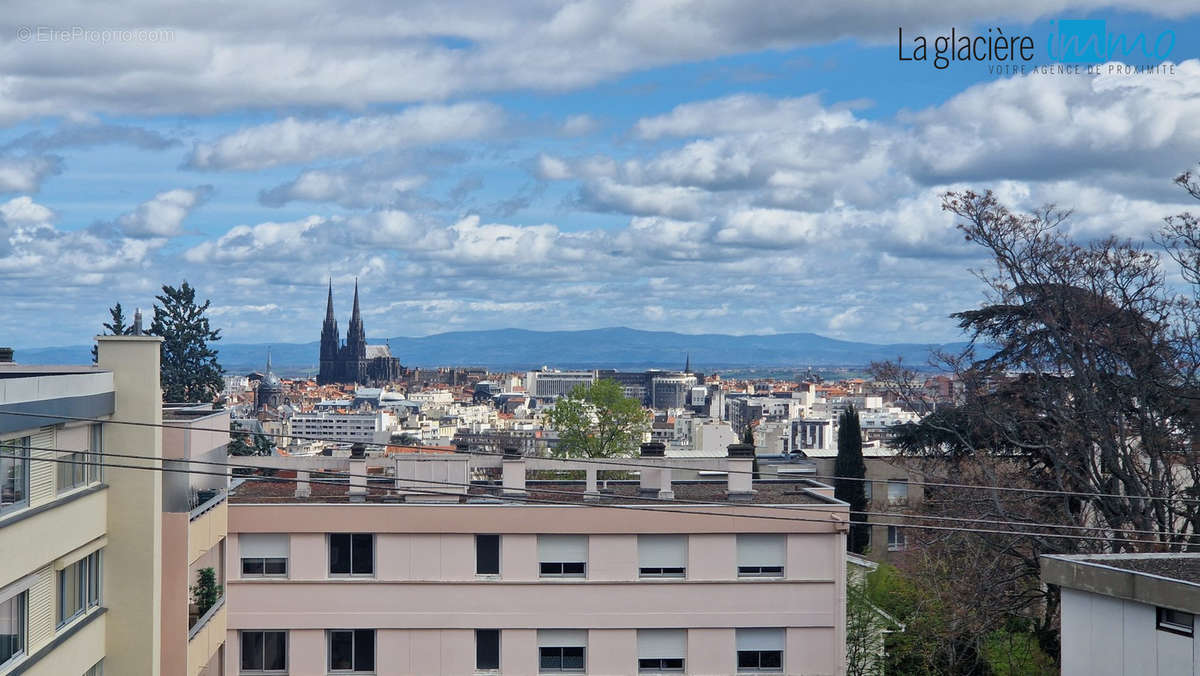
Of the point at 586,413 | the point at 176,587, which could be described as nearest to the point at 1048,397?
the point at 176,587

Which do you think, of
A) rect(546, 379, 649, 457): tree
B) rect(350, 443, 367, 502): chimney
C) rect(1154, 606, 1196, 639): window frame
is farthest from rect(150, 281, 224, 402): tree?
rect(1154, 606, 1196, 639): window frame

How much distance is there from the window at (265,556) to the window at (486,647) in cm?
408

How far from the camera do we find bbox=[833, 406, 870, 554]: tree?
48281 mm

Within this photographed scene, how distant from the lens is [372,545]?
2481cm

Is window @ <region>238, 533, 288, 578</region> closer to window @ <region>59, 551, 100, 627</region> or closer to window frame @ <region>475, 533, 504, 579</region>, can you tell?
window frame @ <region>475, 533, 504, 579</region>

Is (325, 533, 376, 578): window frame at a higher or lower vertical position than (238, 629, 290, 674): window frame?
higher

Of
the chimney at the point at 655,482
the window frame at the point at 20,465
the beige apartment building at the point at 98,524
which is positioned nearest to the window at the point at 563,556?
the chimney at the point at 655,482

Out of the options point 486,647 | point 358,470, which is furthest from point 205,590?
point 358,470

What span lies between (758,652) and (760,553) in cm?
202

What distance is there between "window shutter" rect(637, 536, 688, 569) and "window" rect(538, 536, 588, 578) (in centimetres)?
113

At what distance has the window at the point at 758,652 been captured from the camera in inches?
997

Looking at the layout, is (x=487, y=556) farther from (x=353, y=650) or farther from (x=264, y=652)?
(x=264, y=652)

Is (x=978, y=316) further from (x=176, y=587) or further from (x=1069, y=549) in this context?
(x=176, y=587)

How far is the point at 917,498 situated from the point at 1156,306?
72.6 ft
